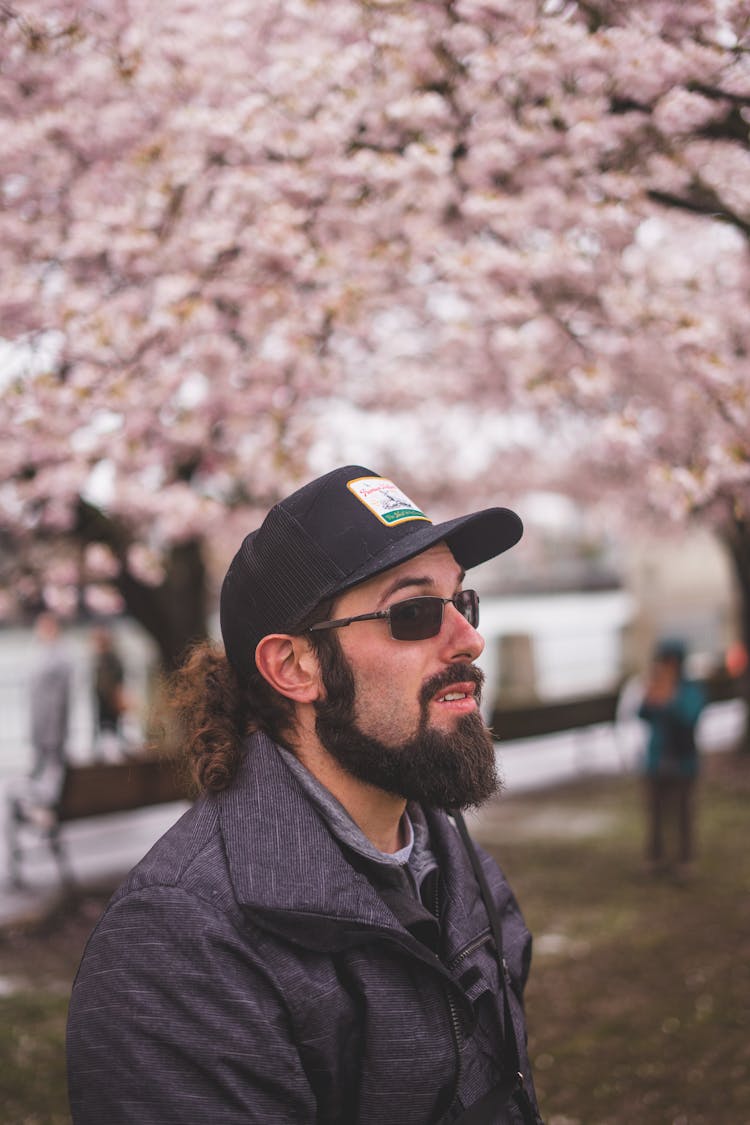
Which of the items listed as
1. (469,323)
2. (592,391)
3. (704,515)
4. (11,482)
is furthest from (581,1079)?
(704,515)

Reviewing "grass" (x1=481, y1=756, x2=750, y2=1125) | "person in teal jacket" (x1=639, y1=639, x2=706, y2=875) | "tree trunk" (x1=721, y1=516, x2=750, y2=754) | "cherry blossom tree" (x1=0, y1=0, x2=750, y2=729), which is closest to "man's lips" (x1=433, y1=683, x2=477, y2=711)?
"grass" (x1=481, y1=756, x2=750, y2=1125)

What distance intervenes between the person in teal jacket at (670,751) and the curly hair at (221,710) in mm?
5710

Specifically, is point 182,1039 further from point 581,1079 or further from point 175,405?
point 175,405

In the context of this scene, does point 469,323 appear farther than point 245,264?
Yes

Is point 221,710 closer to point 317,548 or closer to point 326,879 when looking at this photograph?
point 317,548

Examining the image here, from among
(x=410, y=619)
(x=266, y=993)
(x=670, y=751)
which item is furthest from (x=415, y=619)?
(x=670, y=751)

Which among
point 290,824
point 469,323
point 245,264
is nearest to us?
point 290,824

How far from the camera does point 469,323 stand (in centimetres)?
600

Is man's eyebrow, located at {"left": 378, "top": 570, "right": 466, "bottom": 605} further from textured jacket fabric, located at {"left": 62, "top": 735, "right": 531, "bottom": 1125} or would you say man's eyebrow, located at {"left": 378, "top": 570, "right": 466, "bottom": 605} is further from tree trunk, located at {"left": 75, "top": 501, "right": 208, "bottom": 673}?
tree trunk, located at {"left": 75, "top": 501, "right": 208, "bottom": 673}

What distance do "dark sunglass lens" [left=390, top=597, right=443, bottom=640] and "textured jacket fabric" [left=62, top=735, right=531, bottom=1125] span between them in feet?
1.14

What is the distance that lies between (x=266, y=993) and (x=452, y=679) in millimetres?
689

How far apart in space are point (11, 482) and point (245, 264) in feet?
8.53

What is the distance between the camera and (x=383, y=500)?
199cm

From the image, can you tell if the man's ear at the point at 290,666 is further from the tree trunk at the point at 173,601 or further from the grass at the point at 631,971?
the tree trunk at the point at 173,601
